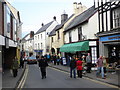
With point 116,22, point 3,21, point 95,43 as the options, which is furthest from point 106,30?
point 3,21

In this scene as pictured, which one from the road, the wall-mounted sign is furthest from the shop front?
the road

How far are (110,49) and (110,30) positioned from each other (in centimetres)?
248

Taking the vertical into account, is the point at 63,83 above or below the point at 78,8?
below

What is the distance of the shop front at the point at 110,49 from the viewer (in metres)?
19.7

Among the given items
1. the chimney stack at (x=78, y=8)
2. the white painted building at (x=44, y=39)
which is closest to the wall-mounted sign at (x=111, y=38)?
the chimney stack at (x=78, y=8)

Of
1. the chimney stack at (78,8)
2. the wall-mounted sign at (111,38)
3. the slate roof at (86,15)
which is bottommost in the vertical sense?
the wall-mounted sign at (111,38)

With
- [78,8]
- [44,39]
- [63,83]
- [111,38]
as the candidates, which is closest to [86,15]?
[78,8]

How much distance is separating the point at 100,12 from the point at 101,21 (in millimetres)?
902

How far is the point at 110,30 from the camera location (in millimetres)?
19500

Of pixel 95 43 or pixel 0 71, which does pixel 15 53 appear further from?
pixel 95 43

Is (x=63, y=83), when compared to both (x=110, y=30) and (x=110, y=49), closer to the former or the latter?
(x=110, y=30)

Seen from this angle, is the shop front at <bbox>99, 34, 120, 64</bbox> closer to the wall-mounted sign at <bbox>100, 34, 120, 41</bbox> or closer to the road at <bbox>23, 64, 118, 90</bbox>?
the wall-mounted sign at <bbox>100, 34, 120, 41</bbox>

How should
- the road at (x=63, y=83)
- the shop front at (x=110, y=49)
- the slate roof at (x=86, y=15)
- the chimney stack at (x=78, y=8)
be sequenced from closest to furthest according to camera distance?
the road at (x=63, y=83)
the shop front at (x=110, y=49)
the slate roof at (x=86, y=15)
the chimney stack at (x=78, y=8)

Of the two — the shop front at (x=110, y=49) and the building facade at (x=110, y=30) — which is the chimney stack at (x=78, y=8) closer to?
the building facade at (x=110, y=30)
